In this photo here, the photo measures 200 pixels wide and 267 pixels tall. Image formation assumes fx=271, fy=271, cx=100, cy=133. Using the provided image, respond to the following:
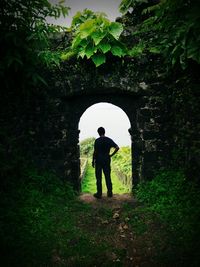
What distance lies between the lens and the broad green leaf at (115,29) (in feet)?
21.1

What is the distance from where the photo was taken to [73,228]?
5.64 meters

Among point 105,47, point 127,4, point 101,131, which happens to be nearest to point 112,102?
point 101,131

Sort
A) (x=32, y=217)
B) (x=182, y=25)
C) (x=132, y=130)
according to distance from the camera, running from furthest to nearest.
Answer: (x=132, y=130) < (x=32, y=217) < (x=182, y=25)

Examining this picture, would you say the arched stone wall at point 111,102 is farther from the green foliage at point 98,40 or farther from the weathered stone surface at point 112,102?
the green foliage at point 98,40

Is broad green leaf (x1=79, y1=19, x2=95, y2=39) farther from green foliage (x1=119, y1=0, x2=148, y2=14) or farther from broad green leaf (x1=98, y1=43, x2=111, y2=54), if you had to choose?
green foliage (x1=119, y1=0, x2=148, y2=14)

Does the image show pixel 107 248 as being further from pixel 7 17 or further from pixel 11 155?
pixel 7 17

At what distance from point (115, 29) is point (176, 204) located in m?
4.27

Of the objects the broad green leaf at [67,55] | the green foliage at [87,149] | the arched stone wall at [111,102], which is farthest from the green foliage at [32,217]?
the green foliage at [87,149]

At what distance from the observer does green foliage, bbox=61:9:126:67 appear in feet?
21.1

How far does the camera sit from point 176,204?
5.80 metres

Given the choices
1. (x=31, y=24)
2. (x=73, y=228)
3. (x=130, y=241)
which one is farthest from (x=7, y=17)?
(x=130, y=241)

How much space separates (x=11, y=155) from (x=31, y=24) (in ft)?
10.9

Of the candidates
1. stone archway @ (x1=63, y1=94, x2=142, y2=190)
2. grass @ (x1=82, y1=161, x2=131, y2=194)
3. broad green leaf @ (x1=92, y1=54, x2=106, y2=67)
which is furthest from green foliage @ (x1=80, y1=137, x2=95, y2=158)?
broad green leaf @ (x1=92, y1=54, x2=106, y2=67)

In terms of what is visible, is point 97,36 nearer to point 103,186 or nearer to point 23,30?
point 23,30
